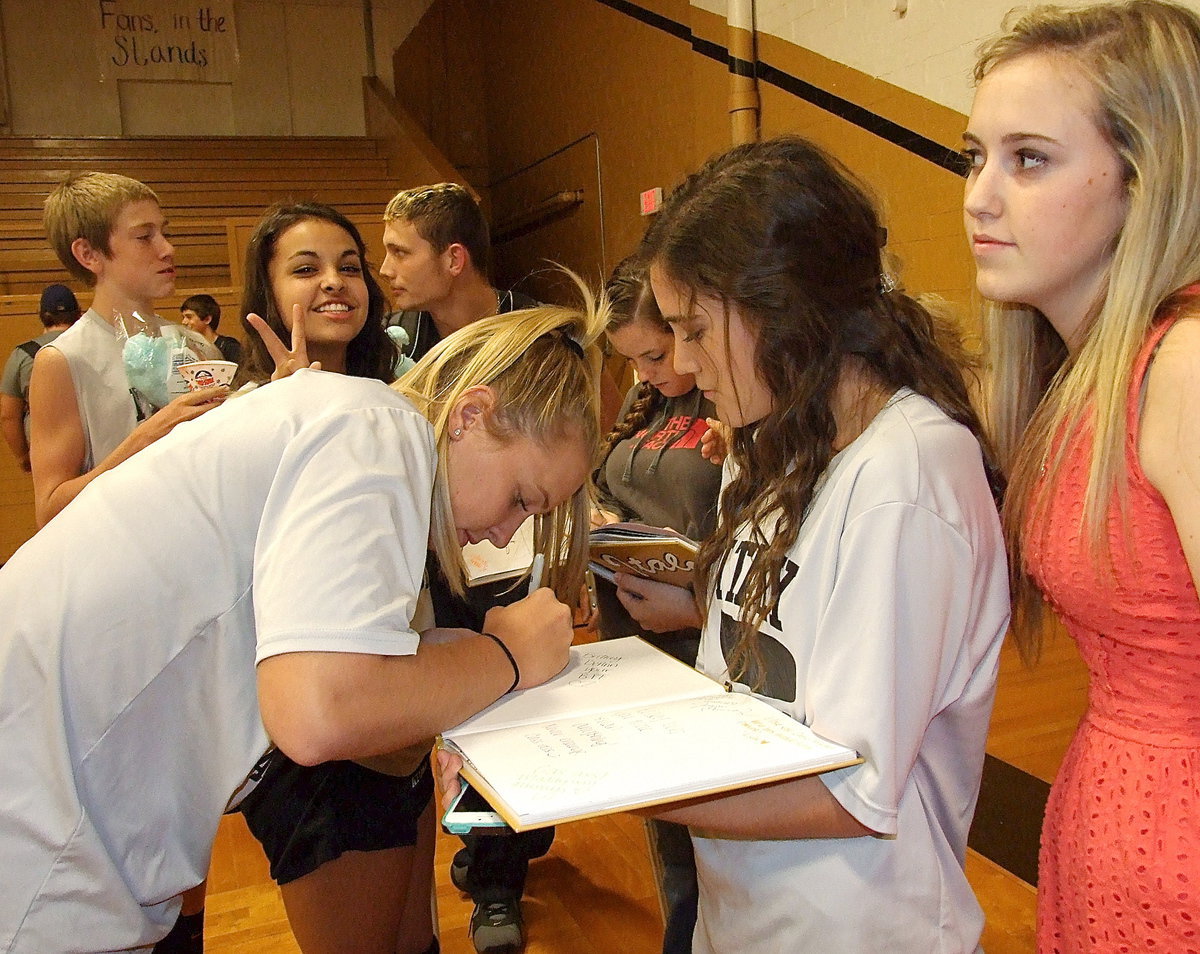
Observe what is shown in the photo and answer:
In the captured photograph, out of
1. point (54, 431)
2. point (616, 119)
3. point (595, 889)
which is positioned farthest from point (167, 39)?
point (595, 889)

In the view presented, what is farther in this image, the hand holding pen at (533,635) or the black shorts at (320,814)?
the black shorts at (320,814)

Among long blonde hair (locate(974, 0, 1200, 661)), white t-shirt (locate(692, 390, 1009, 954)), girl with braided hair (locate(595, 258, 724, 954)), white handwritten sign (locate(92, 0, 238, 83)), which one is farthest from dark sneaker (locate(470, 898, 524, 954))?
white handwritten sign (locate(92, 0, 238, 83))

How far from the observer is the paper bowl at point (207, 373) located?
6.02ft

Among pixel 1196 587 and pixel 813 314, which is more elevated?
pixel 813 314

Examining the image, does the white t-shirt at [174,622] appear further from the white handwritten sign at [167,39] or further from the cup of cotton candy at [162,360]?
the white handwritten sign at [167,39]

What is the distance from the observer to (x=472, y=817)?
83 cm

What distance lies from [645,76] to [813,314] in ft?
18.6

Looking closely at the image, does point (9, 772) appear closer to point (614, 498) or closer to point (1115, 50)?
point (1115, 50)

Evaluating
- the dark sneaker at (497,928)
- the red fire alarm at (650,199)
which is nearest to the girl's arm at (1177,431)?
the dark sneaker at (497,928)

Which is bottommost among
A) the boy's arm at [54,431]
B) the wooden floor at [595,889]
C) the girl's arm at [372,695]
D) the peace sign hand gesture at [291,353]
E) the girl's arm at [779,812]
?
the wooden floor at [595,889]

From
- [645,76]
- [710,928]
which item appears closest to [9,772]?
[710,928]

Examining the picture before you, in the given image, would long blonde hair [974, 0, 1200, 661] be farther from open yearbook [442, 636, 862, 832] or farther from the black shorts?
the black shorts

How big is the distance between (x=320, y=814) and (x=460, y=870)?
1.27 m

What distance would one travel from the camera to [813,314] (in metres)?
1.07
